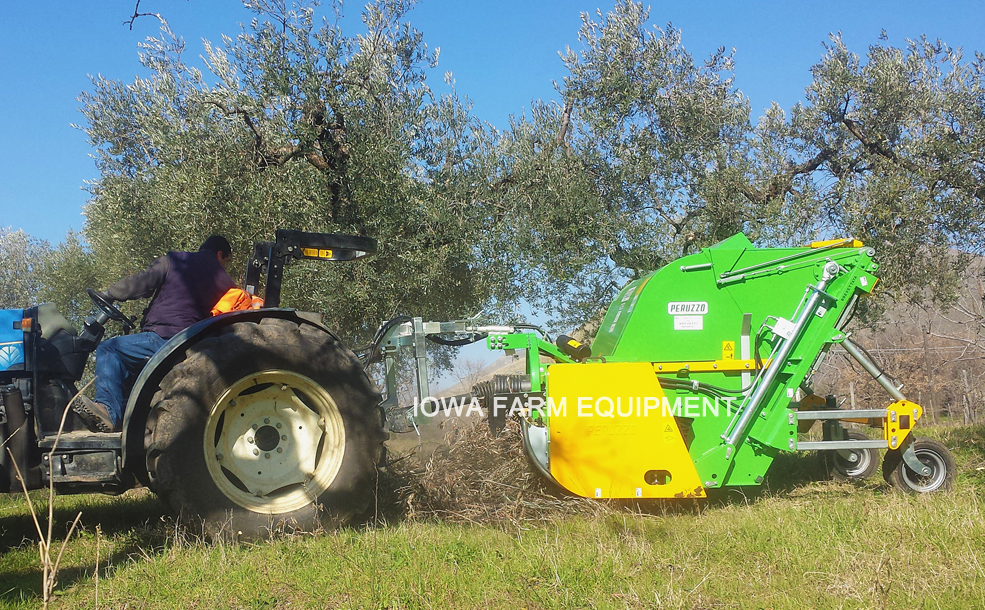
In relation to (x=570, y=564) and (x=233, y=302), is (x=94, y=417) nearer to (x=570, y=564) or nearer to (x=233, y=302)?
(x=233, y=302)

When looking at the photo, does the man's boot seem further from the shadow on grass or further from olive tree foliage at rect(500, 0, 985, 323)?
olive tree foliage at rect(500, 0, 985, 323)

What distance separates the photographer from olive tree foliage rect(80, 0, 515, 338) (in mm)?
9008

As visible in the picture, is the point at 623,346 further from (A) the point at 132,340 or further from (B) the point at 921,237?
(B) the point at 921,237

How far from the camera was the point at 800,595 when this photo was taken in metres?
3.14

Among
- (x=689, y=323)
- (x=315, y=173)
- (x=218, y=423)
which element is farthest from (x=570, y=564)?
(x=315, y=173)

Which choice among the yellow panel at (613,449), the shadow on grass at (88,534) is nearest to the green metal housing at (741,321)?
the yellow panel at (613,449)

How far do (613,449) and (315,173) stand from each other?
240 inches

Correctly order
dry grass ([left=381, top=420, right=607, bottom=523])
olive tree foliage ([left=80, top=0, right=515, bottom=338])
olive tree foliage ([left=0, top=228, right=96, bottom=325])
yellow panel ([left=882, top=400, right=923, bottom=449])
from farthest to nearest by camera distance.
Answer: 1. olive tree foliage ([left=0, top=228, right=96, bottom=325])
2. olive tree foliage ([left=80, top=0, right=515, bottom=338])
3. yellow panel ([left=882, top=400, right=923, bottom=449])
4. dry grass ([left=381, top=420, right=607, bottom=523])

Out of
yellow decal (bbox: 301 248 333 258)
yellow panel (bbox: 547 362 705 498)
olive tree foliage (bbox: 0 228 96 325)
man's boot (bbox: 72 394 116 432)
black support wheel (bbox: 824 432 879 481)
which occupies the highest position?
olive tree foliage (bbox: 0 228 96 325)

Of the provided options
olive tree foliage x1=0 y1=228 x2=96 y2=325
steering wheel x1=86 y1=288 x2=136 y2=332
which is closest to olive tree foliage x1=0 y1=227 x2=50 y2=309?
olive tree foliage x1=0 y1=228 x2=96 y2=325

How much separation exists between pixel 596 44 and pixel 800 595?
31.9 feet

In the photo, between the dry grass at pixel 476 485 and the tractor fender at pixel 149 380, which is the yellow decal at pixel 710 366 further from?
the tractor fender at pixel 149 380

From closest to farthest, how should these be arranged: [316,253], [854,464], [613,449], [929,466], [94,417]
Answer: [94,417]
[613,449]
[316,253]
[929,466]
[854,464]

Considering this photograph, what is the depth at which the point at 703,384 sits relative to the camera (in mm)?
5230
